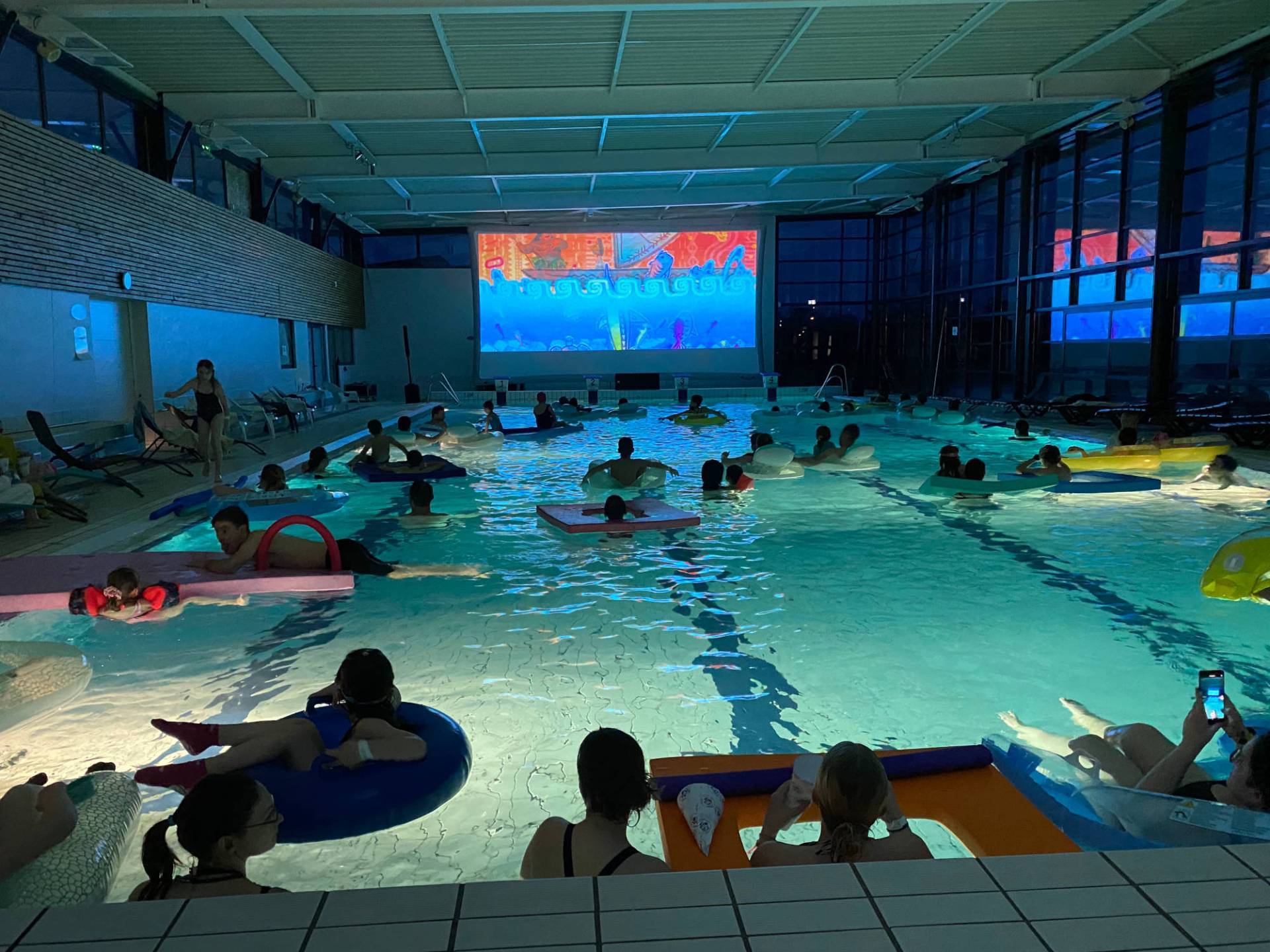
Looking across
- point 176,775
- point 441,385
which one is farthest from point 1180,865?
point 441,385

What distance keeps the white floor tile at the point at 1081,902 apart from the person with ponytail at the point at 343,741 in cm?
221

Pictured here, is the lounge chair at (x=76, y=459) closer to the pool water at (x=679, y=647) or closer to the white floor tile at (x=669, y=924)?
the pool water at (x=679, y=647)

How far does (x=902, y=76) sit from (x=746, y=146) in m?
5.14

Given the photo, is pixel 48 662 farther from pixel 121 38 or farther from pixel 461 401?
pixel 461 401

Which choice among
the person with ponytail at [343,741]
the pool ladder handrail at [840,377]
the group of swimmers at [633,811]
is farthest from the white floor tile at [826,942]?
the pool ladder handrail at [840,377]

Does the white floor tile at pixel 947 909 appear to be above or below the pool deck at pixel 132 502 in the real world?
above

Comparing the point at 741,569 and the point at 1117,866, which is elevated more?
the point at 1117,866

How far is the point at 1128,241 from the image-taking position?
15.3 m

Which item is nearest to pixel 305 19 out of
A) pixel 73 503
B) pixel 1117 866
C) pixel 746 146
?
pixel 73 503

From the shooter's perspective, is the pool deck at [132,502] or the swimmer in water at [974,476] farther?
the swimmer in water at [974,476]

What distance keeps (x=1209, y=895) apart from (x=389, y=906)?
1463mm

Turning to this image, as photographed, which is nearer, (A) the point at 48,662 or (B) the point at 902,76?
(A) the point at 48,662

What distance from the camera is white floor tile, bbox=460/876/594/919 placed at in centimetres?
168

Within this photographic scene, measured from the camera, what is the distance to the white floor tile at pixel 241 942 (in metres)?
1.56
